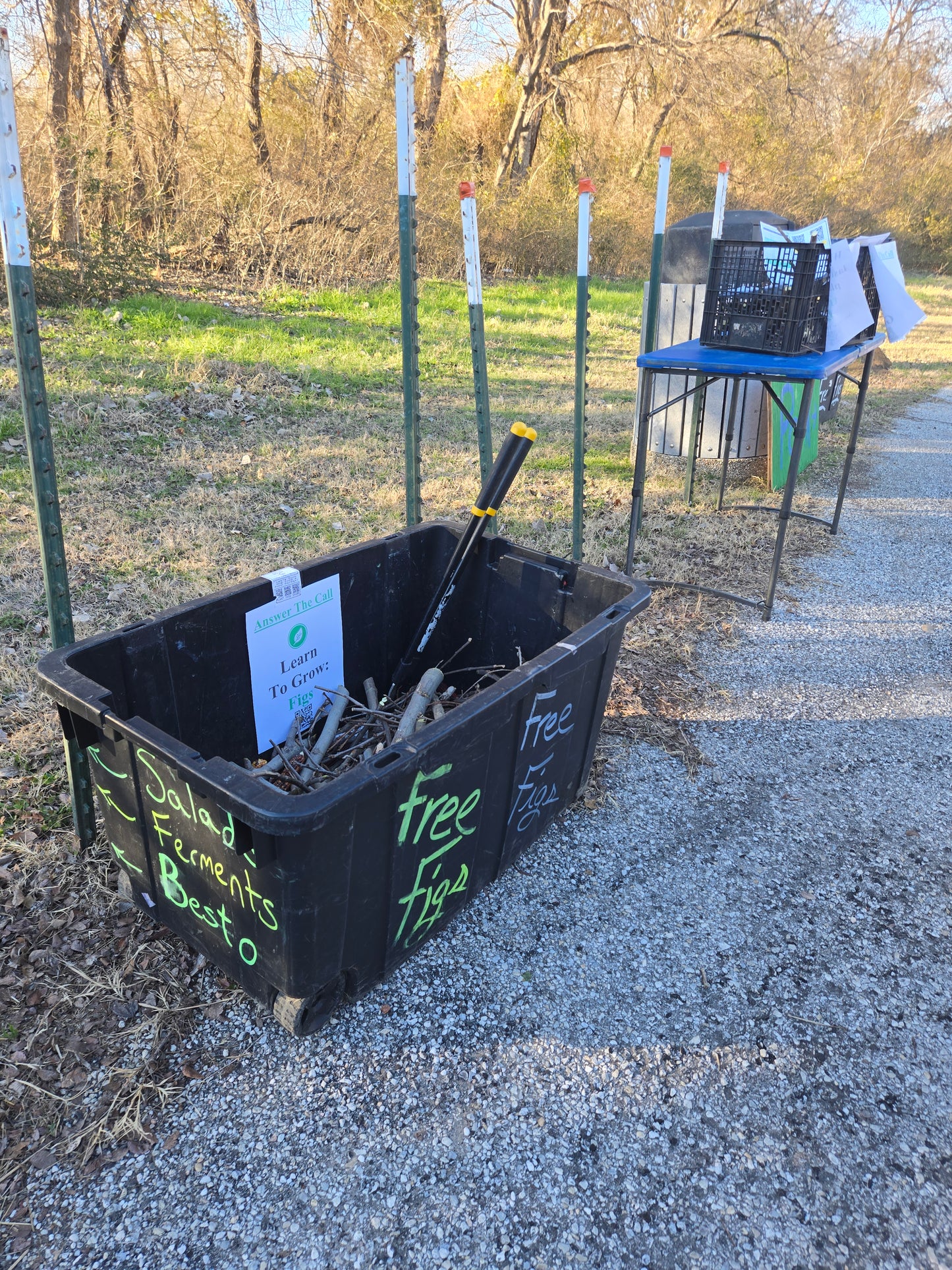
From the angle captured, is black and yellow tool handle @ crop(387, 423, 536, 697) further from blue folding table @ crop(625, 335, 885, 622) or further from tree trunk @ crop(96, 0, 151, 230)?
tree trunk @ crop(96, 0, 151, 230)

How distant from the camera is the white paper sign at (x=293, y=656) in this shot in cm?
270

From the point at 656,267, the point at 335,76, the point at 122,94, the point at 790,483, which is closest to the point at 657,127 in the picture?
the point at 335,76

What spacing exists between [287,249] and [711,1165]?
38.2 feet

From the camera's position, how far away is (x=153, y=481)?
18.7ft

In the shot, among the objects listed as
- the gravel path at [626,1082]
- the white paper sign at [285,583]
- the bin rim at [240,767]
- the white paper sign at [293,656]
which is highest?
the white paper sign at [285,583]

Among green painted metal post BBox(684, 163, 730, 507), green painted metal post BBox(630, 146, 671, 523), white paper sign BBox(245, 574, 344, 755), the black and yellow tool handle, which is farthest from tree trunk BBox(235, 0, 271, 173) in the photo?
white paper sign BBox(245, 574, 344, 755)

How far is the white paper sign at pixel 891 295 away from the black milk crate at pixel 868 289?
0.04m

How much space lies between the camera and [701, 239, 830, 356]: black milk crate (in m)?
4.23

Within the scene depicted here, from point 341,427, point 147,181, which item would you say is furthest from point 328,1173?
point 147,181

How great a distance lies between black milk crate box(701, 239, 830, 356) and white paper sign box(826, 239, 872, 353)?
0.04 metres

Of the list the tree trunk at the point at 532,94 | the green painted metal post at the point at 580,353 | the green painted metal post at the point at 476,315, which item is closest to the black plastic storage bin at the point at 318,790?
the green painted metal post at the point at 476,315

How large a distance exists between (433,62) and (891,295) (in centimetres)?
1419

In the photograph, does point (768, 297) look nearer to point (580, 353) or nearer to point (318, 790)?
point (580, 353)

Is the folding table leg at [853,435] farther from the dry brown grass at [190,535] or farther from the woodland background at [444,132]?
the woodland background at [444,132]
